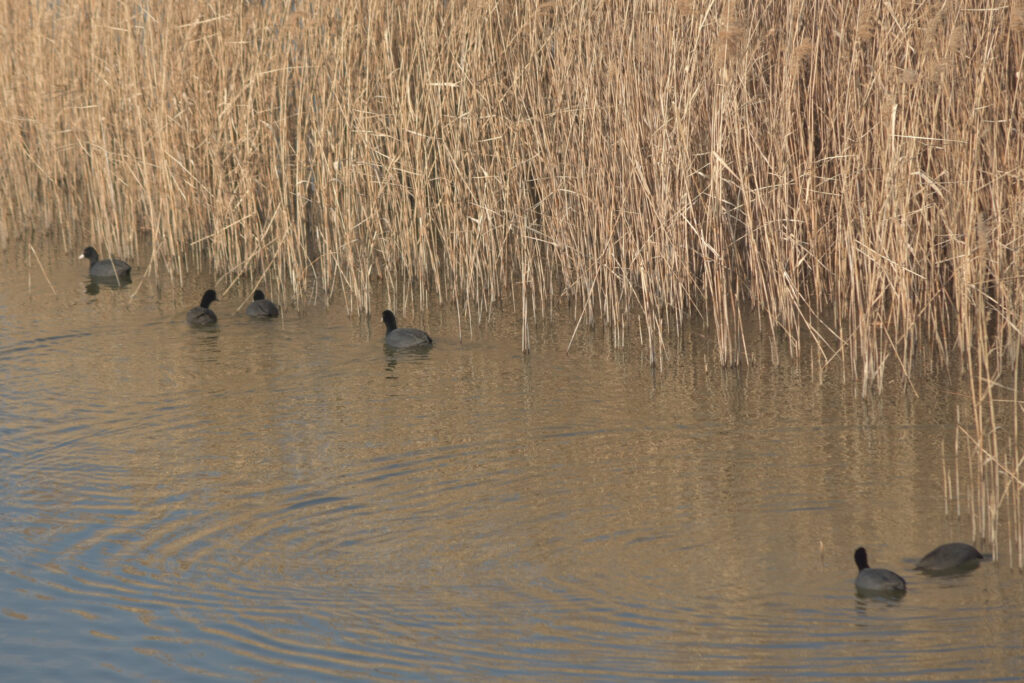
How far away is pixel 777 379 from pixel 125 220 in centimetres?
628

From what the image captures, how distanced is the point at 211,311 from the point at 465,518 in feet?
14.0

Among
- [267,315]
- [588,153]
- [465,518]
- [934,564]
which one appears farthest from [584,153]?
[934,564]

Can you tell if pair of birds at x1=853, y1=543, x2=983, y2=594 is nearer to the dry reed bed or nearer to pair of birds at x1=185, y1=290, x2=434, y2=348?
the dry reed bed

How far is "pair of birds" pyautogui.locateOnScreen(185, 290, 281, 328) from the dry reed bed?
421 mm

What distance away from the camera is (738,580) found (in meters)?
4.99

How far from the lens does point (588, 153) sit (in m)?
8.62

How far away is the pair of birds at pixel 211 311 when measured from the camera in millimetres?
9344

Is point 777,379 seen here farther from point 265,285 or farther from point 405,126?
point 265,285

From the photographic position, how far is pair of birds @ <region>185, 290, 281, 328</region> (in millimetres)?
9344

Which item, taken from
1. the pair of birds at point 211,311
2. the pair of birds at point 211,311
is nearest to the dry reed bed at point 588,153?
the pair of birds at point 211,311

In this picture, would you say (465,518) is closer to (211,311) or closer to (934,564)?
(934,564)

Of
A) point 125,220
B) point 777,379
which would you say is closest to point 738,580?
point 777,379

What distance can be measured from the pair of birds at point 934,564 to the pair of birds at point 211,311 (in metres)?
5.55

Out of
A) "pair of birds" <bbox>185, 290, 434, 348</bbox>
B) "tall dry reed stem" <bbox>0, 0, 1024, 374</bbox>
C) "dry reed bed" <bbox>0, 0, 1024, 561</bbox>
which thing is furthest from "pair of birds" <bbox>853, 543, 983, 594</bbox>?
"pair of birds" <bbox>185, 290, 434, 348</bbox>
